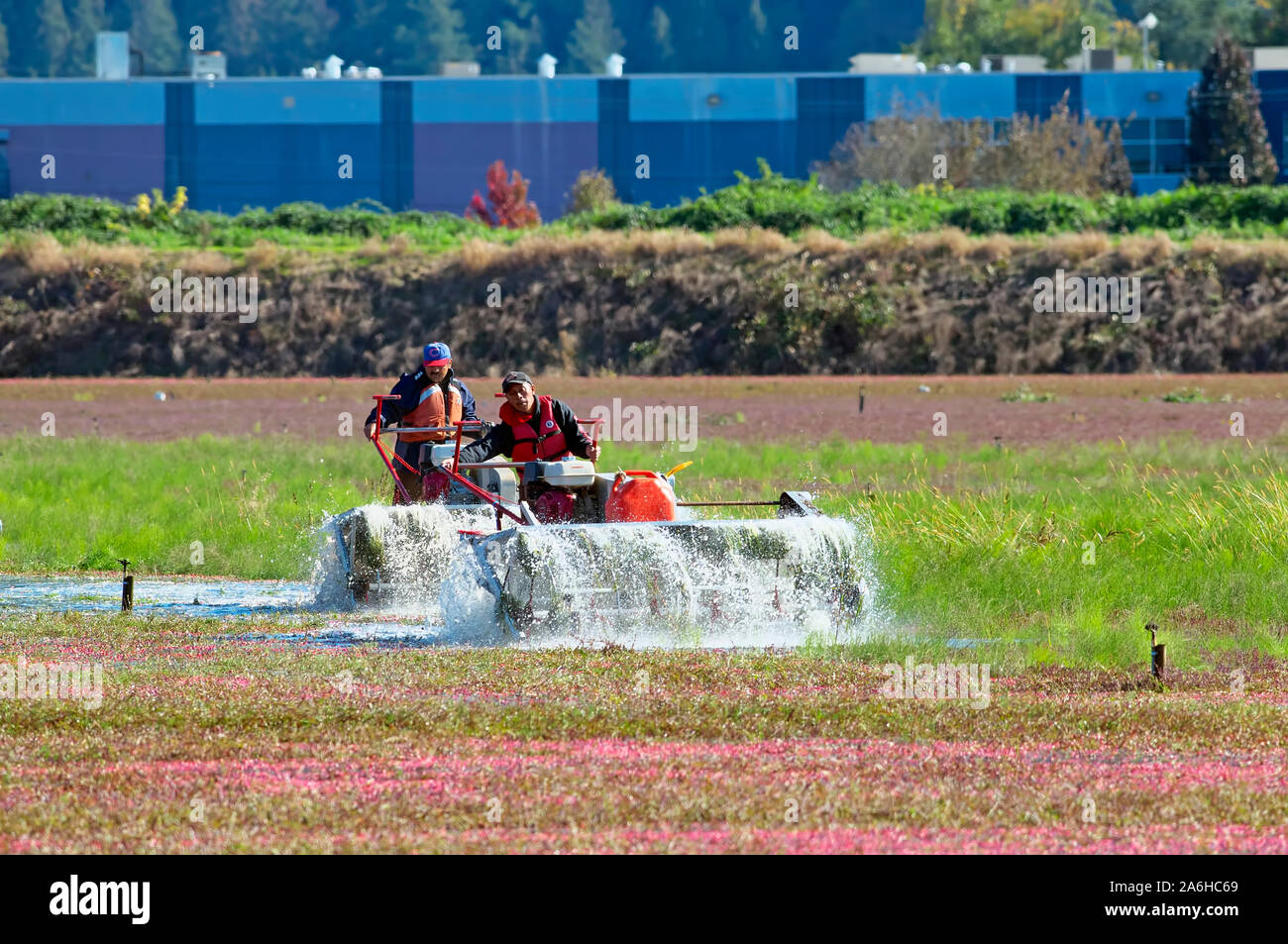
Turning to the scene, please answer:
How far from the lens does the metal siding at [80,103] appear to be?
8906cm

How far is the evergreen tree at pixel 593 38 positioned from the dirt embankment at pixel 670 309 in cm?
10125

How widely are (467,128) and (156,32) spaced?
3386 inches

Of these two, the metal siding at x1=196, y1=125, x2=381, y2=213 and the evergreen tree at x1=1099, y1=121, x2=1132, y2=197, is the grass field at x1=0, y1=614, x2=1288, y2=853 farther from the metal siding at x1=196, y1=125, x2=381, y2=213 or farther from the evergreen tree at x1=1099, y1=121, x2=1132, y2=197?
the metal siding at x1=196, y1=125, x2=381, y2=213

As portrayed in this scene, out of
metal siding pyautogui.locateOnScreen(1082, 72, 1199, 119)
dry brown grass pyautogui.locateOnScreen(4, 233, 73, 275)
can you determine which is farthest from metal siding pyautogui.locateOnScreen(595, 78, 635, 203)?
dry brown grass pyautogui.locateOnScreen(4, 233, 73, 275)

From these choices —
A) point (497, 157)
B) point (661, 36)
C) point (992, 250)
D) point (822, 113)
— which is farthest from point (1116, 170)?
point (661, 36)

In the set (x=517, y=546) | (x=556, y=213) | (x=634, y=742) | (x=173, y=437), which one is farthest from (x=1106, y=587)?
(x=556, y=213)

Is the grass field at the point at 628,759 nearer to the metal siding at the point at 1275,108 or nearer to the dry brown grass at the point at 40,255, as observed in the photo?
the dry brown grass at the point at 40,255

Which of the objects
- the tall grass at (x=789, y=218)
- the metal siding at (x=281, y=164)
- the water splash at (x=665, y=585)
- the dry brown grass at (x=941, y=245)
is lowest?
the water splash at (x=665, y=585)

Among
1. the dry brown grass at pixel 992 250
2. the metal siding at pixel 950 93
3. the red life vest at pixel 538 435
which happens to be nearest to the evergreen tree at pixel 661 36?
the metal siding at pixel 950 93

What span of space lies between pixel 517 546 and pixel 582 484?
1856 millimetres

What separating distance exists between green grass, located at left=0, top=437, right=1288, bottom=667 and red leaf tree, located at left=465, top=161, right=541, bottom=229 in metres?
53.7

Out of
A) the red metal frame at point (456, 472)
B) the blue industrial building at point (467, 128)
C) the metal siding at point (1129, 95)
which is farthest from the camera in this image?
the metal siding at point (1129, 95)

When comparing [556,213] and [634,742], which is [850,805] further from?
[556,213]
